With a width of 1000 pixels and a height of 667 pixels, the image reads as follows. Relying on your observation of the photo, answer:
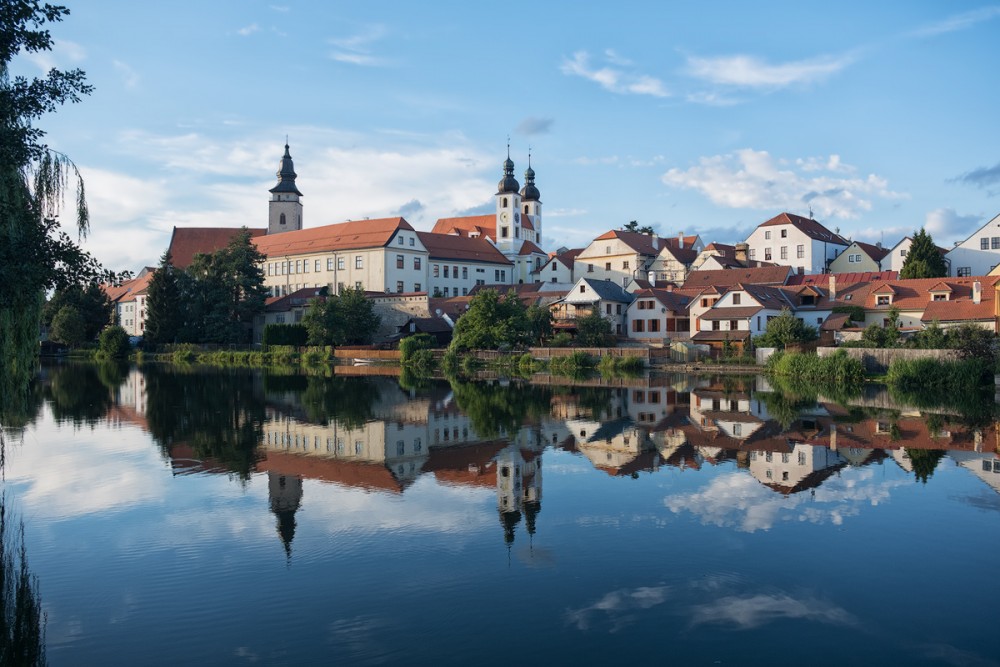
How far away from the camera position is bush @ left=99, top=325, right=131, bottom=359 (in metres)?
68.6

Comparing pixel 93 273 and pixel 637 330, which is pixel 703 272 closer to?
pixel 637 330

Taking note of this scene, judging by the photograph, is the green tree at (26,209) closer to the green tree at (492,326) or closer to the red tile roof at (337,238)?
the green tree at (492,326)

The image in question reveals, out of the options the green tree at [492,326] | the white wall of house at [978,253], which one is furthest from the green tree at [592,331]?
the white wall of house at [978,253]

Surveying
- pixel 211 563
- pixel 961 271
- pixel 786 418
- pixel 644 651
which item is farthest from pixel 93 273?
pixel 961 271

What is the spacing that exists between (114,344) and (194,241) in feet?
98.4

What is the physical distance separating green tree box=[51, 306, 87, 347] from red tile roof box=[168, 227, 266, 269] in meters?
20.5

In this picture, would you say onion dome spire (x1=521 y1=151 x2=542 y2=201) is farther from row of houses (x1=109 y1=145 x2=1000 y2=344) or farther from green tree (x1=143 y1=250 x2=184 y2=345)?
green tree (x1=143 y1=250 x2=184 y2=345)

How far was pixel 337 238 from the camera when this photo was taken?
263 feet

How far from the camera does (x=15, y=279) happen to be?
898cm

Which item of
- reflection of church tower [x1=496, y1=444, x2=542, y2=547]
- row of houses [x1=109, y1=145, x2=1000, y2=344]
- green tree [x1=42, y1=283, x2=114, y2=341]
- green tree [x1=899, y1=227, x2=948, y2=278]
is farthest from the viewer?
green tree [x1=42, y1=283, x2=114, y2=341]

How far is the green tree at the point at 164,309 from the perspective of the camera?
70125mm

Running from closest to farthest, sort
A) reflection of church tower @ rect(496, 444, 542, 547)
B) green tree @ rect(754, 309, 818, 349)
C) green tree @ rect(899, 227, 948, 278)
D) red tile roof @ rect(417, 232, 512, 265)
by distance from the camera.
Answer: reflection of church tower @ rect(496, 444, 542, 547)
green tree @ rect(754, 309, 818, 349)
green tree @ rect(899, 227, 948, 278)
red tile roof @ rect(417, 232, 512, 265)

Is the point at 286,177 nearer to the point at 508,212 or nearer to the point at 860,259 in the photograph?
the point at 508,212

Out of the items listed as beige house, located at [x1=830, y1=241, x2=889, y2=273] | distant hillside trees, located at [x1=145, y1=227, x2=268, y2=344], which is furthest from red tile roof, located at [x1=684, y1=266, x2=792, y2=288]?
distant hillside trees, located at [x1=145, y1=227, x2=268, y2=344]
